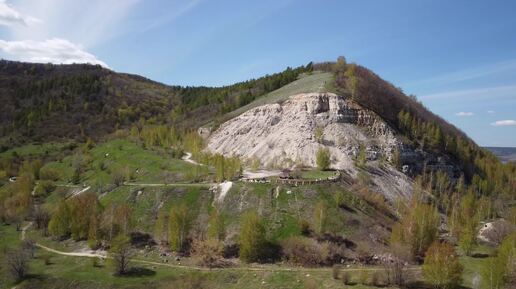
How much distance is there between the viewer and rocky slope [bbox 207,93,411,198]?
274ft

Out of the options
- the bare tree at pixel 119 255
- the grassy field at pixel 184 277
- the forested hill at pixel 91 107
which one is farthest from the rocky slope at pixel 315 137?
the bare tree at pixel 119 255

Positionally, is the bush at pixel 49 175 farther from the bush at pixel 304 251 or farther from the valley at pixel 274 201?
the bush at pixel 304 251

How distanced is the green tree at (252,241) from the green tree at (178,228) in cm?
925

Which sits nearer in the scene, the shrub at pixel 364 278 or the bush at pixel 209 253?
the shrub at pixel 364 278

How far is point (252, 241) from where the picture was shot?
2242 inches

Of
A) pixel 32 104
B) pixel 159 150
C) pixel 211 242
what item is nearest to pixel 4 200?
pixel 159 150

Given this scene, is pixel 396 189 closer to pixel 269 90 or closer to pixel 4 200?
pixel 269 90

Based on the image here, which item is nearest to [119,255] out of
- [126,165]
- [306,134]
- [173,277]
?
[173,277]

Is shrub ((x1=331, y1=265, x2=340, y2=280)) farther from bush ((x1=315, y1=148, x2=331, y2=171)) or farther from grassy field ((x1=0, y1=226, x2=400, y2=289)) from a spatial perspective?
bush ((x1=315, y1=148, x2=331, y2=171))

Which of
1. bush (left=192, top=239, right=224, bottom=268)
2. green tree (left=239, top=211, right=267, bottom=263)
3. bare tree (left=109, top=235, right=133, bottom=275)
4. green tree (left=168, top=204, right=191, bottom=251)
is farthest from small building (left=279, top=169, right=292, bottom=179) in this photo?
bare tree (left=109, top=235, right=133, bottom=275)

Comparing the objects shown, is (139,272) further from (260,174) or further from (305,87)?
(305,87)

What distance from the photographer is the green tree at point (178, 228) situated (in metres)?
60.3

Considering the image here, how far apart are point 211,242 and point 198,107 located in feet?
337

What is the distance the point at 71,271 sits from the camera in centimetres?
5534
